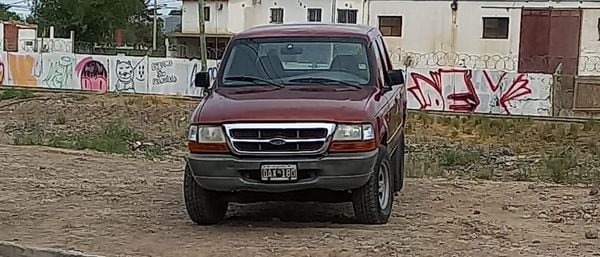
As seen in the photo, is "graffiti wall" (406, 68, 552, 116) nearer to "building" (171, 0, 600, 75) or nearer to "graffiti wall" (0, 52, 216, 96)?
"building" (171, 0, 600, 75)

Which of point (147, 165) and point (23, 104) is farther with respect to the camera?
point (23, 104)

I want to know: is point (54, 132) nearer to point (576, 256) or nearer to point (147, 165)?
point (147, 165)

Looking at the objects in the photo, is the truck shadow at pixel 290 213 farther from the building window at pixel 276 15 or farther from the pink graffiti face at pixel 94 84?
the building window at pixel 276 15

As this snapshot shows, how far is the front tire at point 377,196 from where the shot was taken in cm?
984

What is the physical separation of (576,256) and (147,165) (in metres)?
9.99

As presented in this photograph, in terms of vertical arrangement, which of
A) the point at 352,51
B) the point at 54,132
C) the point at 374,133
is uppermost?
the point at 352,51

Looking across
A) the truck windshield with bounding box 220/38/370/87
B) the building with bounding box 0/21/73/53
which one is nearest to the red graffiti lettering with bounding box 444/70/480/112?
the building with bounding box 0/21/73/53

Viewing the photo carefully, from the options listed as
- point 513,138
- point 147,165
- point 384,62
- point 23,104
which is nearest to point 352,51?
point 384,62

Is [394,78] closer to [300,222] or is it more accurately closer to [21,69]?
[300,222]

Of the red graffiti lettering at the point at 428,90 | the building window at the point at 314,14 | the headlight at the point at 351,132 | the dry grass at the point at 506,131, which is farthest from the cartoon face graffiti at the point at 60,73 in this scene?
the headlight at the point at 351,132

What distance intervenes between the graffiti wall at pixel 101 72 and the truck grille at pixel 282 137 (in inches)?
1160

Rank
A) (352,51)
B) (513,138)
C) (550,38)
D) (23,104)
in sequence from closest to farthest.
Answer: (352,51), (513,138), (23,104), (550,38)

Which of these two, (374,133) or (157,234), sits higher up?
(374,133)

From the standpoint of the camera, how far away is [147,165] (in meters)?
17.6
